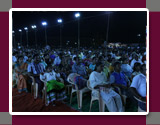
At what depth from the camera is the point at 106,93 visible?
2834 mm

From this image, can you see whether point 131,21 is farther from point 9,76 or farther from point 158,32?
point 9,76

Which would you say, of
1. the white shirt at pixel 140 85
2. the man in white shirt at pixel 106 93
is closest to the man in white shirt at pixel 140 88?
the white shirt at pixel 140 85

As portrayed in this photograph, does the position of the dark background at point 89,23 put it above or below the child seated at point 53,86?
above

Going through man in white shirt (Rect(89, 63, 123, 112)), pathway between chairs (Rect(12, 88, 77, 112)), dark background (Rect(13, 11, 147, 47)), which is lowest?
pathway between chairs (Rect(12, 88, 77, 112))

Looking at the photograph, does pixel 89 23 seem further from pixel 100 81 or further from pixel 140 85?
pixel 140 85

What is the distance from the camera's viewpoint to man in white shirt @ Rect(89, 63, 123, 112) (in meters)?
2.70

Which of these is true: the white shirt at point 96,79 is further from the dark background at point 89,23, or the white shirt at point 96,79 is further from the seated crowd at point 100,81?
the dark background at point 89,23

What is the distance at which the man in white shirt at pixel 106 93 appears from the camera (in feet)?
8.87

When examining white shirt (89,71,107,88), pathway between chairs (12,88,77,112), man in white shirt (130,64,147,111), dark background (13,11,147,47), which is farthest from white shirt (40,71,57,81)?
man in white shirt (130,64,147,111)

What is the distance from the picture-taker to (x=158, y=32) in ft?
8.25

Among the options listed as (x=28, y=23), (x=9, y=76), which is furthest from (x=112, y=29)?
(x=9, y=76)

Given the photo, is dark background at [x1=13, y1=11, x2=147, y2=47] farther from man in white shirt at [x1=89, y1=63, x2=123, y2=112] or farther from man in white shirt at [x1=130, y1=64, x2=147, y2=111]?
man in white shirt at [x1=89, y1=63, x2=123, y2=112]
